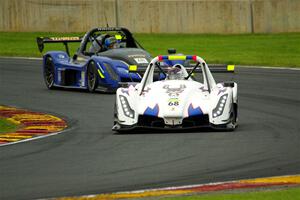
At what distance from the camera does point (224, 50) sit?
37.2 m

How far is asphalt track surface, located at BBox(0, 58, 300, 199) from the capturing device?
11203 mm

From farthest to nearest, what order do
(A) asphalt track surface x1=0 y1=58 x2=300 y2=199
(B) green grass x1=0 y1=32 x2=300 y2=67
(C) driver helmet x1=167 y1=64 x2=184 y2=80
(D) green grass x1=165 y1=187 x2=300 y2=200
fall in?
(B) green grass x1=0 y1=32 x2=300 y2=67 → (C) driver helmet x1=167 y1=64 x2=184 y2=80 → (A) asphalt track surface x1=0 y1=58 x2=300 y2=199 → (D) green grass x1=165 y1=187 x2=300 y2=200

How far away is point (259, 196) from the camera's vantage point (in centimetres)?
1005

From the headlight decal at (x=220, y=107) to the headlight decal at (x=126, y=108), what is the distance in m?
1.25

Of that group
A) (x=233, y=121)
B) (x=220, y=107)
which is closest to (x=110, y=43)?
(x=233, y=121)

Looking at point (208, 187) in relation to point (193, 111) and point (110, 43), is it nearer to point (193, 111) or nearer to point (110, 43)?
point (193, 111)

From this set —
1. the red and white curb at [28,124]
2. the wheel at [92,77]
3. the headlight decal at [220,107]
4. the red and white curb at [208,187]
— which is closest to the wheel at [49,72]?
the wheel at [92,77]

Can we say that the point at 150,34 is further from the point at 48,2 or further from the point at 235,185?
the point at 235,185

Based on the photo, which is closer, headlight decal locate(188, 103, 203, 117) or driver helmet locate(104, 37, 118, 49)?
headlight decal locate(188, 103, 203, 117)

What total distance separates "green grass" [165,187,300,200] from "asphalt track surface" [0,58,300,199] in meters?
0.86

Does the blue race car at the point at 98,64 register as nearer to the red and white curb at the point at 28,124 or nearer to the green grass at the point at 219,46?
the red and white curb at the point at 28,124

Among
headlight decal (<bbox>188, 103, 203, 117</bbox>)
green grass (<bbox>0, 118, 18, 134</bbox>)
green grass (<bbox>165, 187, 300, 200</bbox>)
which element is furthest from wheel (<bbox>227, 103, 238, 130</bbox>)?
green grass (<bbox>165, 187, 300, 200</bbox>)

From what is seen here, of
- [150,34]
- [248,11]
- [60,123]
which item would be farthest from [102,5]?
[60,123]

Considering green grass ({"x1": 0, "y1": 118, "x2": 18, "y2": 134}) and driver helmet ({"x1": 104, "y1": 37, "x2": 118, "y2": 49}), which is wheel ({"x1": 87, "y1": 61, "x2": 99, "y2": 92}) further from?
green grass ({"x1": 0, "y1": 118, "x2": 18, "y2": 134})
